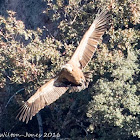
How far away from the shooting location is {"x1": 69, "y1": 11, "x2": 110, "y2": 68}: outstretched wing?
9234 millimetres

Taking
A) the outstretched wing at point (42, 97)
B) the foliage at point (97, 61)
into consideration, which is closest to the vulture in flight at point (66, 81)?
the outstretched wing at point (42, 97)

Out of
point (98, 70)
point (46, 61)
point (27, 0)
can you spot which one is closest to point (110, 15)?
point (98, 70)

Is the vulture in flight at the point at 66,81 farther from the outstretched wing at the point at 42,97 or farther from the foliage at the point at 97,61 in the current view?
the foliage at the point at 97,61

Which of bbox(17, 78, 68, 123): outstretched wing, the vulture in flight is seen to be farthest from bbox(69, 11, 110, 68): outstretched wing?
bbox(17, 78, 68, 123): outstretched wing

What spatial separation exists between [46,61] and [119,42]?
2.60 m

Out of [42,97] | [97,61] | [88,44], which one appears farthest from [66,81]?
[97,61]

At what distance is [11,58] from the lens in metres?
10.4

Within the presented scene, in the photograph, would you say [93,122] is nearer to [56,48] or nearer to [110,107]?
[110,107]

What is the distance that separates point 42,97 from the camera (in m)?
8.71

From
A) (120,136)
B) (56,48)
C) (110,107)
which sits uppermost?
(56,48)

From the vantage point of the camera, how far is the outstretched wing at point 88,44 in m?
9.23

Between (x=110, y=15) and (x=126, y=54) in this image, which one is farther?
(x=126, y=54)

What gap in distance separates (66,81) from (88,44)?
1319mm

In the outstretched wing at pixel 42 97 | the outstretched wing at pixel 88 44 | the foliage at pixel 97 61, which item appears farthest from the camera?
the foliage at pixel 97 61
